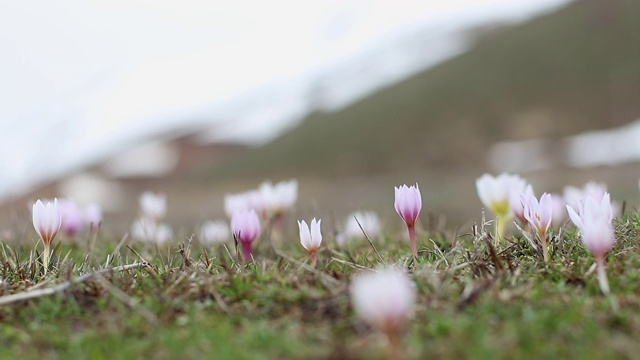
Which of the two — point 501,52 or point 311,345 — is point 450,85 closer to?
point 501,52

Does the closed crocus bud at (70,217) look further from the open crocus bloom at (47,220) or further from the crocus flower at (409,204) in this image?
the crocus flower at (409,204)

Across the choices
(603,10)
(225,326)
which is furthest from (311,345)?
(603,10)

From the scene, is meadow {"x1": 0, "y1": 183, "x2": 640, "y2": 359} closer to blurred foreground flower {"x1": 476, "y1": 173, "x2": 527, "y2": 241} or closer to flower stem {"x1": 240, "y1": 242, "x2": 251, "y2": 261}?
flower stem {"x1": 240, "y1": 242, "x2": 251, "y2": 261}

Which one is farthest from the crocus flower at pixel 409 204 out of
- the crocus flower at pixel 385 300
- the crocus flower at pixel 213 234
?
the crocus flower at pixel 213 234

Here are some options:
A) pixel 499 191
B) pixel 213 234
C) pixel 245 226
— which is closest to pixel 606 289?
pixel 499 191

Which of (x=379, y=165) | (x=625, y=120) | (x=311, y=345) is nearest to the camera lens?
(x=311, y=345)

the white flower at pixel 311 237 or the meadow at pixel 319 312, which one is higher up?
the white flower at pixel 311 237

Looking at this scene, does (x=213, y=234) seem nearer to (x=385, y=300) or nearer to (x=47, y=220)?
(x=47, y=220)
